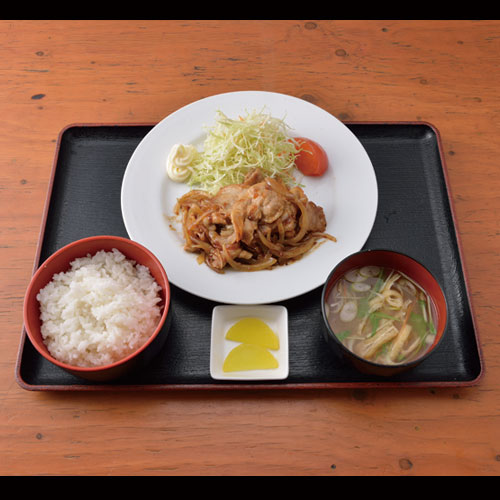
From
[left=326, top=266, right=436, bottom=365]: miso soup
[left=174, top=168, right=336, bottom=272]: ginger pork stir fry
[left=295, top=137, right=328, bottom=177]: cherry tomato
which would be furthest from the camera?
[left=295, top=137, right=328, bottom=177]: cherry tomato

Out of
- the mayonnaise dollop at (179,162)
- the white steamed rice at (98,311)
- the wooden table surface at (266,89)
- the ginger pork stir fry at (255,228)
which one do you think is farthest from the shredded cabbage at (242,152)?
the white steamed rice at (98,311)

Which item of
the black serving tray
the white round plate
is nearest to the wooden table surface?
the black serving tray

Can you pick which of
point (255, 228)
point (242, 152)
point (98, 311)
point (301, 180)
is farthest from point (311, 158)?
point (98, 311)

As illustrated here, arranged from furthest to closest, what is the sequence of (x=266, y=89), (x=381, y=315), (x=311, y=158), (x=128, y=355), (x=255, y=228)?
(x=266, y=89) → (x=311, y=158) → (x=255, y=228) → (x=381, y=315) → (x=128, y=355)

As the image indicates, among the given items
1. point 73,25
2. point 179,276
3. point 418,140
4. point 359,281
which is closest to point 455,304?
point 359,281

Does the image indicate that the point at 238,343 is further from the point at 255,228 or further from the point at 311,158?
the point at 311,158

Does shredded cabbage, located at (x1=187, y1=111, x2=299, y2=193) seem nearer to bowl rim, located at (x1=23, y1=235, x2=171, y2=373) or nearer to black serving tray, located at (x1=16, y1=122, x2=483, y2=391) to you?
black serving tray, located at (x1=16, y1=122, x2=483, y2=391)
